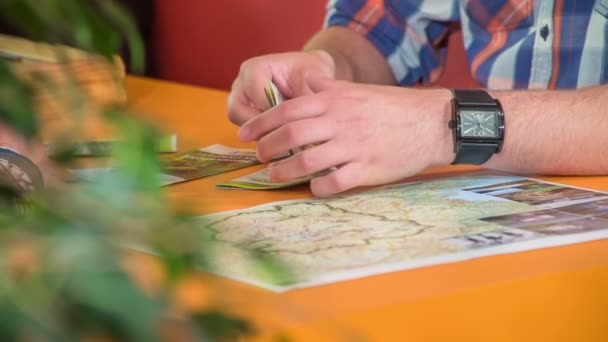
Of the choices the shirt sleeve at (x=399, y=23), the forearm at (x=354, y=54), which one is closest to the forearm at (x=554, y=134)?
the forearm at (x=354, y=54)

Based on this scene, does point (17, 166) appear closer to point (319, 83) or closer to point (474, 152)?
point (319, 83)

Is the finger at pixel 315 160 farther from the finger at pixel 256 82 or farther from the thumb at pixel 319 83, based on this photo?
the finger at pixel 256 82

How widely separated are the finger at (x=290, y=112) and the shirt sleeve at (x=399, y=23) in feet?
2.28

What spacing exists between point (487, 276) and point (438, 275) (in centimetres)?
3

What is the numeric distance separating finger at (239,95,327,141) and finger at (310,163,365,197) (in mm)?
74

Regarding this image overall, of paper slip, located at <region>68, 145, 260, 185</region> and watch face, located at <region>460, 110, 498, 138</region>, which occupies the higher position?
watch face, located at <region>460, 110, 498, 138</region>

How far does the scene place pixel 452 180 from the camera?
3.34 feet

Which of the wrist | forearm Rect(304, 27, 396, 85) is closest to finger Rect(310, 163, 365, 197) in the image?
the wrist

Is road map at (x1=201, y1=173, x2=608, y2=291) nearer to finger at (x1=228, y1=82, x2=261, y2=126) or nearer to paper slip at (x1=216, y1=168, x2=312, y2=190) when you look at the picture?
paper slip at (x1=216, y1=168, x2=312, y2=190)

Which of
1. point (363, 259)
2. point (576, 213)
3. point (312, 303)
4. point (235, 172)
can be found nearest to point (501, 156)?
point (576, 213)

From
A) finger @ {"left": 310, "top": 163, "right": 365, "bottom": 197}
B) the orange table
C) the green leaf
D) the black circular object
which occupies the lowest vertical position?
the orange table

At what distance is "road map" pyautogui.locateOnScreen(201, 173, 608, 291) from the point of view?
669mm

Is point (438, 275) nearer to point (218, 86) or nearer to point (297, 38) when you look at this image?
point (297, 38)

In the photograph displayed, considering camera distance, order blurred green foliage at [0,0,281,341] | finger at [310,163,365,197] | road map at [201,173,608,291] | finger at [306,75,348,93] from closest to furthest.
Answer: blurred green foliage at [0,0,281,341] < road map at [201,173,608,291] < finger at [310,163,365,197] < finger at [306,75,348,93]
